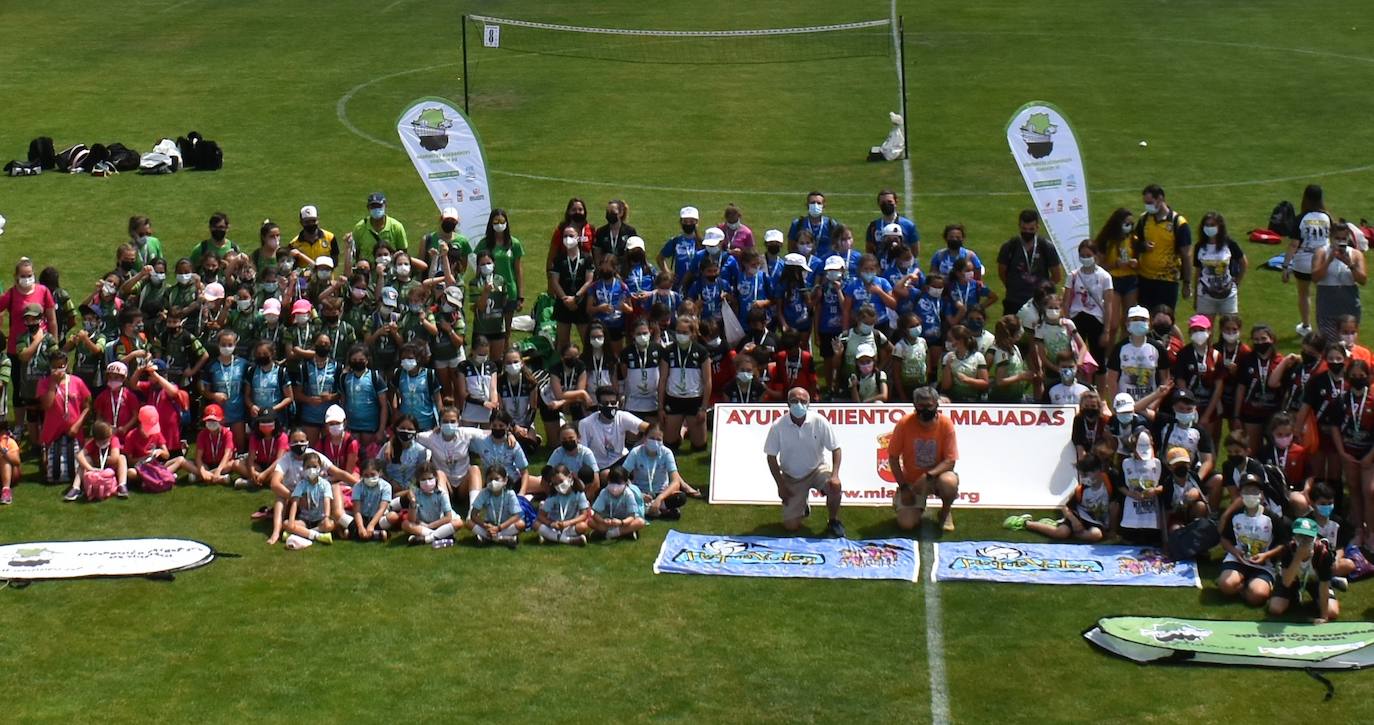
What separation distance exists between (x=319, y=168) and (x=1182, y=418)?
19.0 meters

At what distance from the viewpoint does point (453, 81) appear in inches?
1522

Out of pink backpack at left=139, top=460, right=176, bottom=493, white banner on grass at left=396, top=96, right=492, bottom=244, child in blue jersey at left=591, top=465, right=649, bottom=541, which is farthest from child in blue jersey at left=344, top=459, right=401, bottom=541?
white banner on grass at left=396, top=96, right=492, bottom=244

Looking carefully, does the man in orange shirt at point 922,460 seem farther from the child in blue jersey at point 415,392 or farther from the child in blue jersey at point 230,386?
the child in blue jersey at point 230,386

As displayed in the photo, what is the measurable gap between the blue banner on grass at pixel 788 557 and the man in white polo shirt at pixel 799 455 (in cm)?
51

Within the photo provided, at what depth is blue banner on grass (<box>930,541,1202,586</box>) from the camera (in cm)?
1602

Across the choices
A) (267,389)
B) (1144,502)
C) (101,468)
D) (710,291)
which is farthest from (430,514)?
(1144,502)

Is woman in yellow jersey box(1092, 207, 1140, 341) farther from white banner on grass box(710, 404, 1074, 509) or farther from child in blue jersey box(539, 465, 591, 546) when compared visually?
child in blue jersey box(539, 465, 591, 546)

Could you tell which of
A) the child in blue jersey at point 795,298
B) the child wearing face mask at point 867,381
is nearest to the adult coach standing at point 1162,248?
the child wearing face mask at point 867,381

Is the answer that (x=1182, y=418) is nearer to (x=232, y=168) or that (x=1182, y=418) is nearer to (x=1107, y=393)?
(x=1107, y=393)

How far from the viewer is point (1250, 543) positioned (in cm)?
1575

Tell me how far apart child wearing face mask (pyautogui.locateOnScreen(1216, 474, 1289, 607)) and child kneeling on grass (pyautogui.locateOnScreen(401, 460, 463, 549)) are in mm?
7310

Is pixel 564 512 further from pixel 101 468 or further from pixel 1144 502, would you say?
pixel 1144 502

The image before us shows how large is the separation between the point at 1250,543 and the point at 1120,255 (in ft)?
19.9

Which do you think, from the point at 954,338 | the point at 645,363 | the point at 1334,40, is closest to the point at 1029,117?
the point at 954,338
